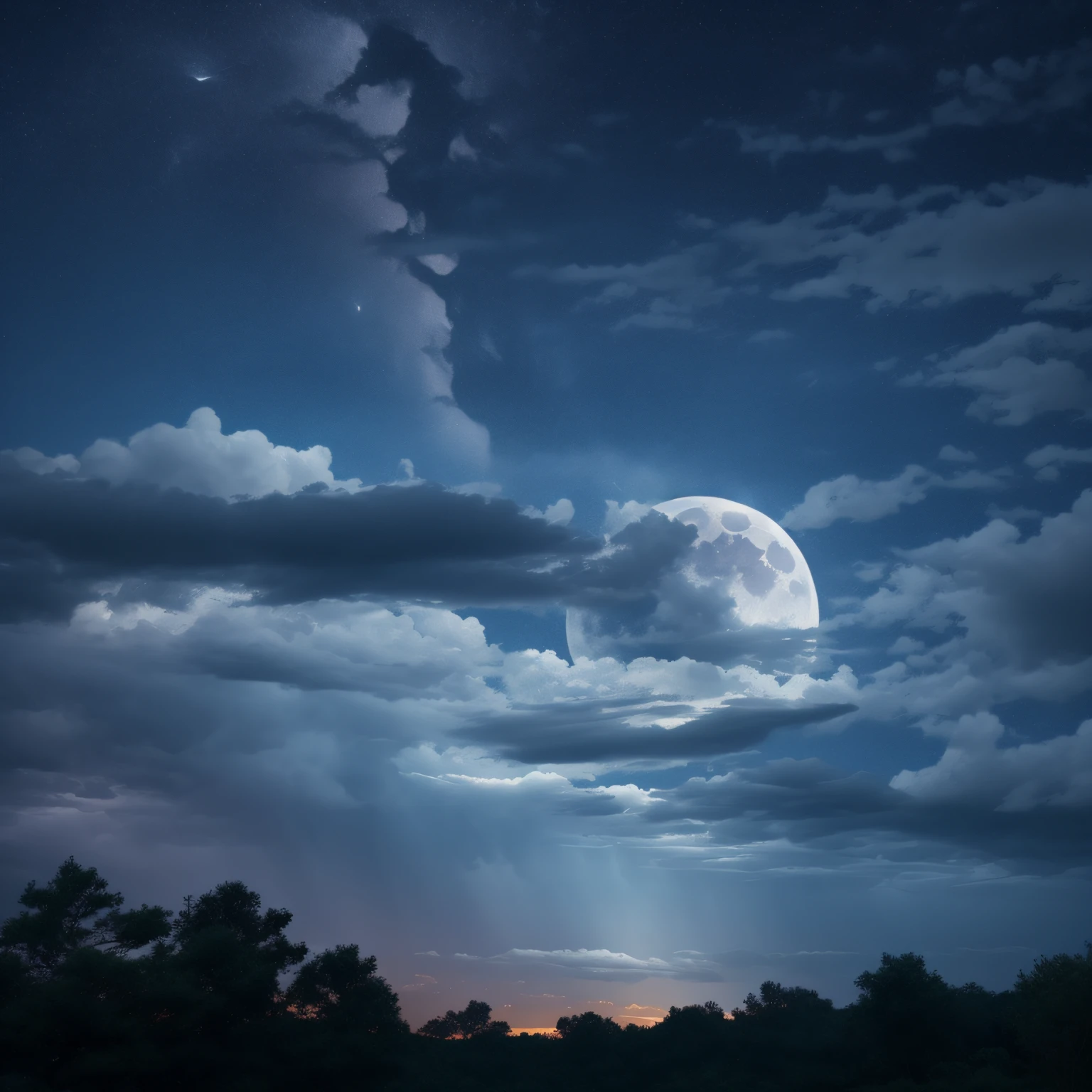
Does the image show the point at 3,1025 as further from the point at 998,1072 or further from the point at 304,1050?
the point at 998,1072

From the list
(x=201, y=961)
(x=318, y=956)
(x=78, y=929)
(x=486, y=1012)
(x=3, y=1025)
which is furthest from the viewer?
(x=486, y=1012)

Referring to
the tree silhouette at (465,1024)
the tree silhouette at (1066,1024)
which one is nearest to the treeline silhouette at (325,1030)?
the tree silhouette at (1066,1024)

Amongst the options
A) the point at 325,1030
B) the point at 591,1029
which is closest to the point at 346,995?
the point at 325,1030

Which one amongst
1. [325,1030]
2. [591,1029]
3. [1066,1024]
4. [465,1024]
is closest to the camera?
[1066,1024]

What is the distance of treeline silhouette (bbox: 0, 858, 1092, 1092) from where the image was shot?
60969 mm

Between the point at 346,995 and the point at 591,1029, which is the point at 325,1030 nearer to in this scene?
the point at 346,995

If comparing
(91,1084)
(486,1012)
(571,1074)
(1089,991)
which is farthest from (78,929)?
(486,1012)

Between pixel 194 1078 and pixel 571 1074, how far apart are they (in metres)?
54.4

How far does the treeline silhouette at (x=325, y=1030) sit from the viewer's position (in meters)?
61.0

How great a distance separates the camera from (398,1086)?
3017 inches

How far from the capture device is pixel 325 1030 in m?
78.1

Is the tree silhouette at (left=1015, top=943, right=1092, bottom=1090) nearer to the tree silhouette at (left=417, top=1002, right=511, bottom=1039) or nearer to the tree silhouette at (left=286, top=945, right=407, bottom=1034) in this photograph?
the tree silhouette at (left=286, top=945, right=407, bottom=1034)

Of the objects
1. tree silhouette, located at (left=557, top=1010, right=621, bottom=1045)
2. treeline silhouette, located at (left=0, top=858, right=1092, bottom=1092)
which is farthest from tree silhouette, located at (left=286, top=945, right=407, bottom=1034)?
tree silhouette, located at (left=557, top=1010, right=621, bottom=1045)

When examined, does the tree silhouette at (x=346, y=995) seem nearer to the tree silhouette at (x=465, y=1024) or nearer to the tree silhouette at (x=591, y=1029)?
the tree silhouette at (x=591, y=1029)
